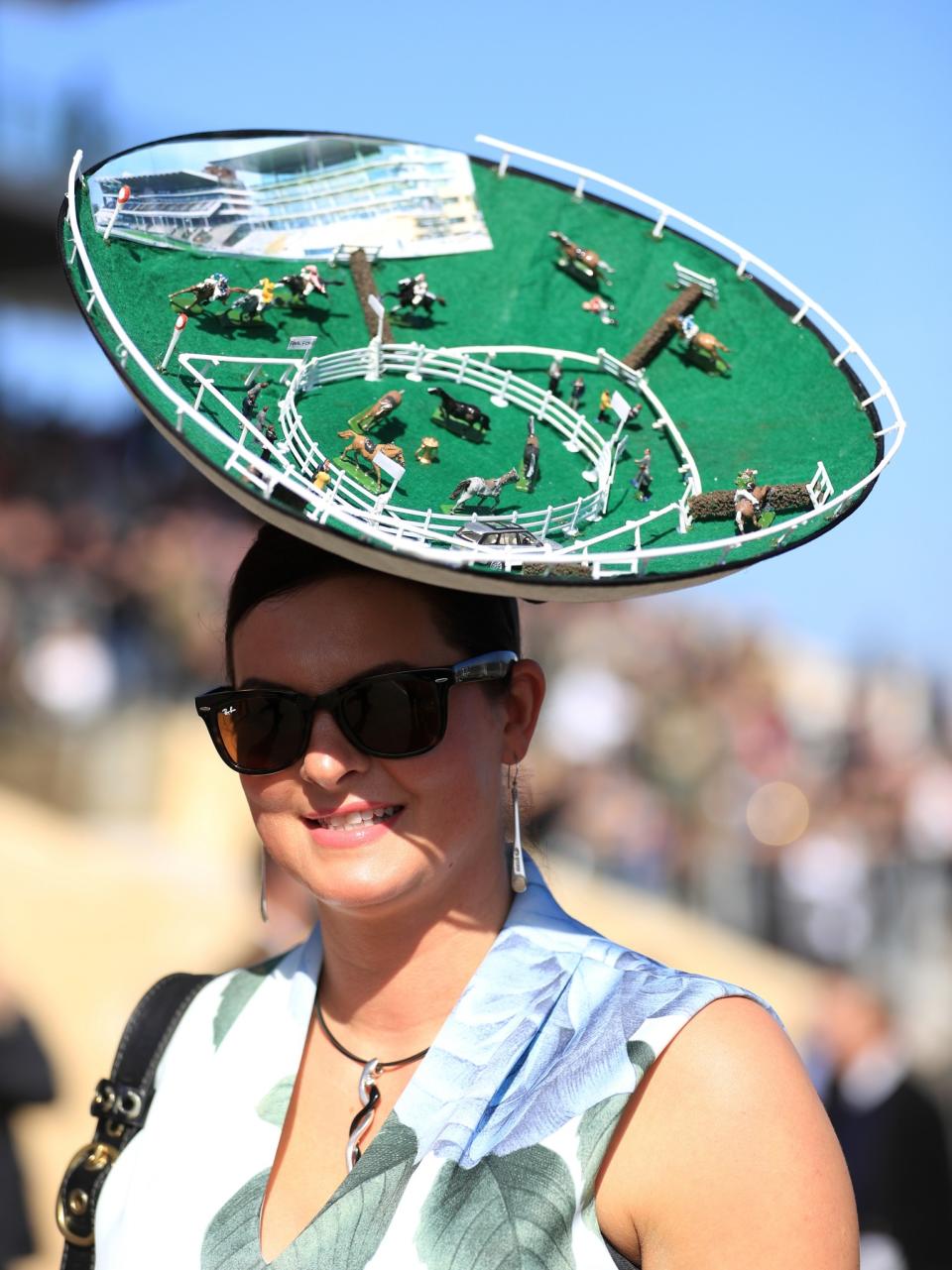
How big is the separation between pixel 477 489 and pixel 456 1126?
0.82 meters

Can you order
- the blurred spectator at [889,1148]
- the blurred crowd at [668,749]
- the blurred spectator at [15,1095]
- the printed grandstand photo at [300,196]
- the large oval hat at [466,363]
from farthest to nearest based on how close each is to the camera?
1. the blurred crowd at [668,749]
2. the blurred spectator at [15,1095]
3. the blurred spectator at [889,1148]
4. the printed grandstand photo at [300,196]
5. the large oval hat at [466,363]

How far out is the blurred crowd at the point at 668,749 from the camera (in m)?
10.4

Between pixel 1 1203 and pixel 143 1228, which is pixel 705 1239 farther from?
pixel 1 1203

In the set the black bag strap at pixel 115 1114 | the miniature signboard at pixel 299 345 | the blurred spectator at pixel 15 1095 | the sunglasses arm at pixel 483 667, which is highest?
the miniature signboard at pixel 299 345

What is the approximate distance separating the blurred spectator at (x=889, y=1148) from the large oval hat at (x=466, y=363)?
4.09 m

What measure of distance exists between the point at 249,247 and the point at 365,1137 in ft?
4.27

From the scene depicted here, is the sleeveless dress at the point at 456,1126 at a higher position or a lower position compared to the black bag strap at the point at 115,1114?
higher

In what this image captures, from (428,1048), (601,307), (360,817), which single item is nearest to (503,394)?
(601,307)

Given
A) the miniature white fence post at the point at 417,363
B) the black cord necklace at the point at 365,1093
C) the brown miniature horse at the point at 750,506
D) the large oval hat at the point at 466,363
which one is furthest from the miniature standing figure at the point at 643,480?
the black cord necklace at the point at 365,1093

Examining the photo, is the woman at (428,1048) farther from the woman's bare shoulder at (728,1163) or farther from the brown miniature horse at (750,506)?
the brown miniature horse at (750,506)

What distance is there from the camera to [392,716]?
196cm

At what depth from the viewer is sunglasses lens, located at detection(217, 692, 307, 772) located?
200 cm

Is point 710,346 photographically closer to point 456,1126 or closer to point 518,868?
point 518,868

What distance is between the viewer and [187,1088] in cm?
225
